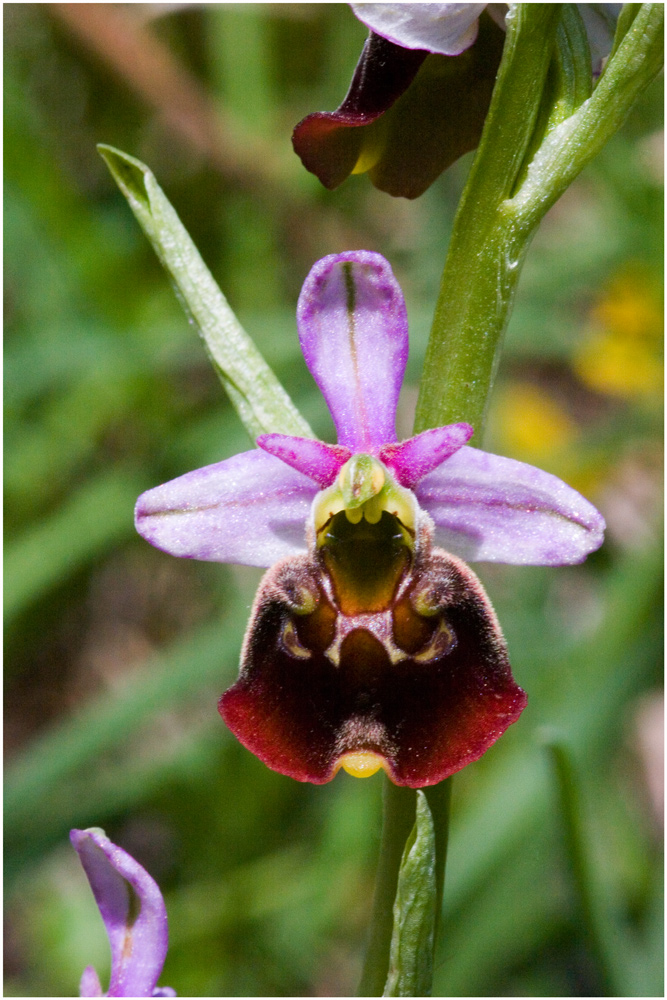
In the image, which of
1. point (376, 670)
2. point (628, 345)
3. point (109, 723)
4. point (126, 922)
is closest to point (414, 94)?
point (376, 670)

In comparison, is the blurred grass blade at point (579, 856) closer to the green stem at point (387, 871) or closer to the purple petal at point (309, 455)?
the green stem at point (387, 871)

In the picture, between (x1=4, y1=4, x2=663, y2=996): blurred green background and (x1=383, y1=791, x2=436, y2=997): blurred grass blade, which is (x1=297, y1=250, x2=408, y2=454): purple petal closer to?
(x1=383, y1=791, x2=436, y2=997): blurred grass blade

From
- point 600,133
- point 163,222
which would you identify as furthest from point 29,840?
point 600,133

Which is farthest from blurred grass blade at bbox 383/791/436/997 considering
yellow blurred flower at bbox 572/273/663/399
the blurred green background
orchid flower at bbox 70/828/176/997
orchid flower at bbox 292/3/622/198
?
yellow blurred flower at bbox 572/273/663/399

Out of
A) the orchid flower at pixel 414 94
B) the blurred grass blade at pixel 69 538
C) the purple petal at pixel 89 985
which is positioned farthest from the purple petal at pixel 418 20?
the blurred grass blade at pixel 69 538

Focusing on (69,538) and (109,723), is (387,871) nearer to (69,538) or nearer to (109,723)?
(109,723)

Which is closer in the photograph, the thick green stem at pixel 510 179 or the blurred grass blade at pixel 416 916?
the blurred grass blade at pixel 416 916
